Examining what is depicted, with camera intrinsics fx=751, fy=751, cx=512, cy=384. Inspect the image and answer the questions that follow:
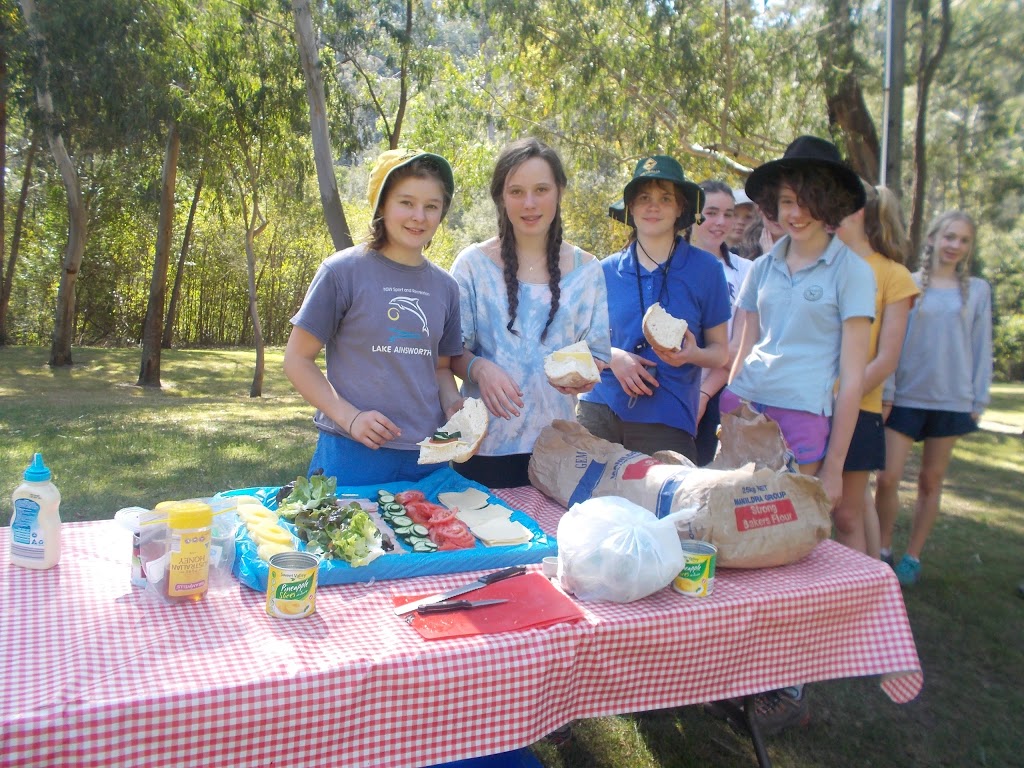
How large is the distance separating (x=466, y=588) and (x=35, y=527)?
1.04 meters

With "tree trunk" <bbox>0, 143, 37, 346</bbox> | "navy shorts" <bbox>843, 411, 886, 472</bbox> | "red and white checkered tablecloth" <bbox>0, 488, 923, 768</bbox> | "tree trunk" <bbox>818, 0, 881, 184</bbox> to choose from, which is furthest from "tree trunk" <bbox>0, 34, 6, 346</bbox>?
"navy shorts" <bbox>843, 411, 886, 472</bbox>

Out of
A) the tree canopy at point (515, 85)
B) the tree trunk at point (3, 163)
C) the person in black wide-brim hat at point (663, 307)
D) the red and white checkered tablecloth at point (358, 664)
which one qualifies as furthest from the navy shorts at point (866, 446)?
the tree trunk at point (3, 163)

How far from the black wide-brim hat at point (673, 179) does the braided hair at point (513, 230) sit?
375 mm

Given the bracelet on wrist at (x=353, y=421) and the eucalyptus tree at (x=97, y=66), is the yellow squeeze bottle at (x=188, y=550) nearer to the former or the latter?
the bracelet on wrist at (x=353, y=421)

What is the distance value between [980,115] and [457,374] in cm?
1106

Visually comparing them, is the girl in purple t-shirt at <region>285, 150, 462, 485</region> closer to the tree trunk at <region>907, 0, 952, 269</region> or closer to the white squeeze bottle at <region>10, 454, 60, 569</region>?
the white squeeze bottle at <region>10, 454, 60, 569</region>

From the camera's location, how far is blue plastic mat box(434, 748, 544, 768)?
7.09ft

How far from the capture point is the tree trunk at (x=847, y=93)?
907 cm

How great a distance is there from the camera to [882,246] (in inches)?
130

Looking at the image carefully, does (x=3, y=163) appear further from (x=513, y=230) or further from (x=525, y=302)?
(x=525, y=302)

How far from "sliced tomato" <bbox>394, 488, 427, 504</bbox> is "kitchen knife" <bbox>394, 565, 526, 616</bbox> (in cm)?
44

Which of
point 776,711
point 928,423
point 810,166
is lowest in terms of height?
point 776,711

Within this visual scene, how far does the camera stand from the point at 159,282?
13.6m

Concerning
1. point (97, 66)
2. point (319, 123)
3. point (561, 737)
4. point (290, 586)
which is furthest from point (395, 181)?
point (97, 66)
